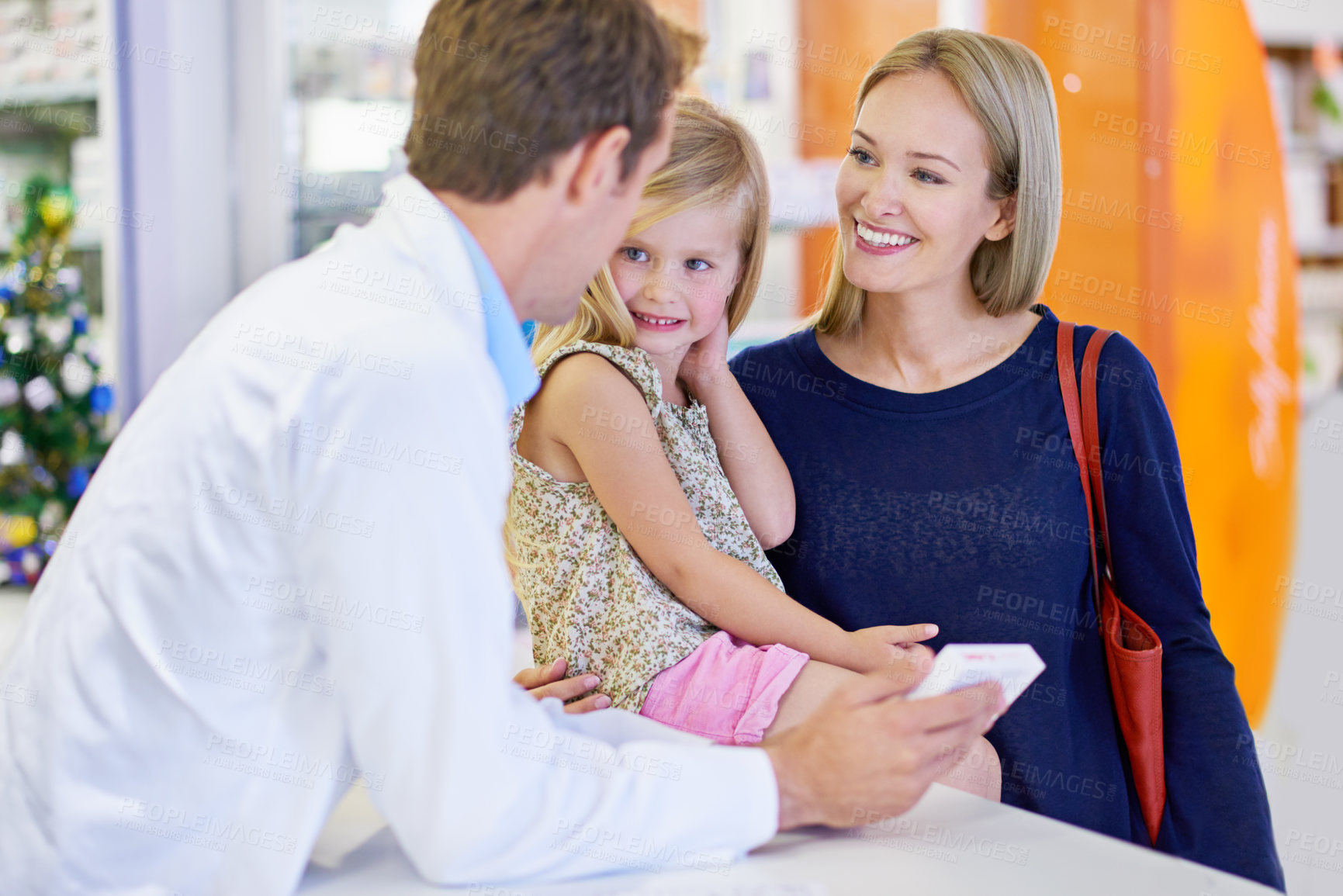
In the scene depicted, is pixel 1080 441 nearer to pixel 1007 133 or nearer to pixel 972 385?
pixel 972 385

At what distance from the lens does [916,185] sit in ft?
5.92

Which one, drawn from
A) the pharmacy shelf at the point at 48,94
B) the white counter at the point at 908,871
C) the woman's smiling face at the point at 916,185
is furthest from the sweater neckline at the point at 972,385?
the pharmacy shelf at the point at 48,94

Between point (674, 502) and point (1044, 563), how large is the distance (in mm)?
623

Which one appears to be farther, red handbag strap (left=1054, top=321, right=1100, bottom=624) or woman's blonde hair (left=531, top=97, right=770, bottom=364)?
red handbag strap (left=1054, top=321, right=1100, bottom=624)

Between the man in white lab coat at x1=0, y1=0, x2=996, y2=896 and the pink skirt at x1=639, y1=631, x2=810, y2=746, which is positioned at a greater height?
the man in white lab coat at x1=0, y1=0, x2=996, y2=896

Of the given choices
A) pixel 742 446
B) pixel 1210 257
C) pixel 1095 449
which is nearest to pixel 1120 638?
pixel 1095 449

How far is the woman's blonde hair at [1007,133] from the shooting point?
1.80 meters

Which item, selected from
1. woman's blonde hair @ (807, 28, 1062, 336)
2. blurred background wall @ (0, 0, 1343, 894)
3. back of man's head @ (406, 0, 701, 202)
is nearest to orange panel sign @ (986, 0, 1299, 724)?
blurred background wall @ (0, 0, 1343, 894)

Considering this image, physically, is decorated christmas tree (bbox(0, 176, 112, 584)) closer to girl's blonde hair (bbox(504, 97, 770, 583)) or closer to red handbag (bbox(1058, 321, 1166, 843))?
girl's blonde hair (bbox(504, 97, 770, 583))

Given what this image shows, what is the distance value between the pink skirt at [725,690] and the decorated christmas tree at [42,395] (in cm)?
283

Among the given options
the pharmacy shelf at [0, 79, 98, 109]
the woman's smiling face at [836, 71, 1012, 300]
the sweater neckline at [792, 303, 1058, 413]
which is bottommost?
the sweater neckline at [792, 303, 1058, 413]

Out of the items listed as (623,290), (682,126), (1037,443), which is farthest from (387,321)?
(1037,443)

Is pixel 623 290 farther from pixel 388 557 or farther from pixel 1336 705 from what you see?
pixel 1336 705

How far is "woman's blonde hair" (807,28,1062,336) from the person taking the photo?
5.89 feet
